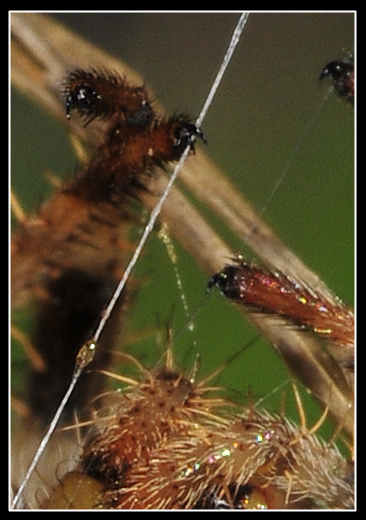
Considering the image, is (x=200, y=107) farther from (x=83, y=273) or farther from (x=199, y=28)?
(x=83, y=273)

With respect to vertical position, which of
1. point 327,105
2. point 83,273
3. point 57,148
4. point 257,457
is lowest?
point 257,457

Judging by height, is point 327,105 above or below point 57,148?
above

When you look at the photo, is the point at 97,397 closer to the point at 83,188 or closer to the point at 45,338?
the point at 45,338

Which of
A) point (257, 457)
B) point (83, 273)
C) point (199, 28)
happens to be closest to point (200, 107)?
point (199, 28)

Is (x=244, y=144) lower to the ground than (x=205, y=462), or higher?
higher

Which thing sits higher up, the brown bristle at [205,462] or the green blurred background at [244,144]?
the green blurred background at [244,144]

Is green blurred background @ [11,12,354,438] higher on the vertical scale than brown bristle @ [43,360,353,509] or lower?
higher
